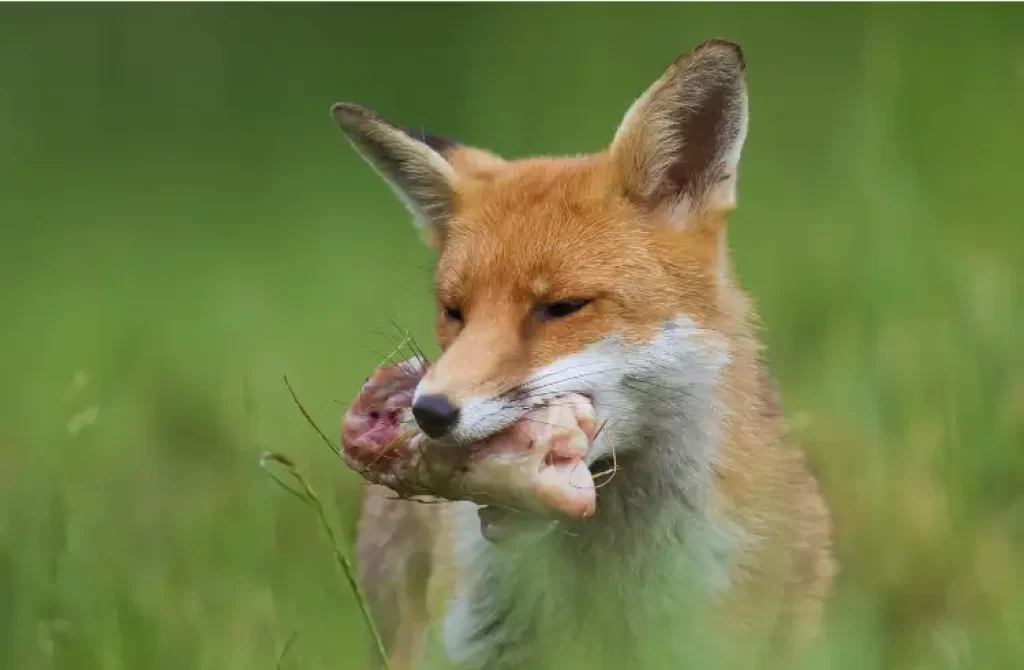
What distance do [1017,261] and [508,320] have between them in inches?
157

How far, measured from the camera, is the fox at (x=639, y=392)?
11.4ft

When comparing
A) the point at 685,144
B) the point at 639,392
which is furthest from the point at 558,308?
the point at 685,144

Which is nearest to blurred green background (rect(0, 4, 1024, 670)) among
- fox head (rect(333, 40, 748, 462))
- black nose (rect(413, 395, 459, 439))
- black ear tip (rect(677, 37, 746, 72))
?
fox head (rect(333, 40, 748, 462))

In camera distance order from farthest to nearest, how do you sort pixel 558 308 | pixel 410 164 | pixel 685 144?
pixel 410 164 → pixel 685 144 → pixel 558 308

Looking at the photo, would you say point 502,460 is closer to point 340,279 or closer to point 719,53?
point 719,53

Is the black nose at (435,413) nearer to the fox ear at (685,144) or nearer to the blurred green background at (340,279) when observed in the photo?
the blurred green background at (340,279)

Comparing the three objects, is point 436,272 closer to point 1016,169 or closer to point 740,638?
point 740,638

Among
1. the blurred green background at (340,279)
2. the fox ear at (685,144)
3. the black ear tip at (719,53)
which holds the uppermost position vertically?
the black ear tip at (719,53)

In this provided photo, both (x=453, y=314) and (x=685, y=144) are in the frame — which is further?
(x=685, y=144)

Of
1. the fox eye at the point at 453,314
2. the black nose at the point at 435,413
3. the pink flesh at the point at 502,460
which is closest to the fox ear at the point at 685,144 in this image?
the fox eye at the point at 453,314

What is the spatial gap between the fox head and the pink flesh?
6cm

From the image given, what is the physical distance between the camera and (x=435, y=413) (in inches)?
119

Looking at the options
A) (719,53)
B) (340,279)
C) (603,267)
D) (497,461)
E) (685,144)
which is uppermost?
(719,53)

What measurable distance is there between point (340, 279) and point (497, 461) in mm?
5225
